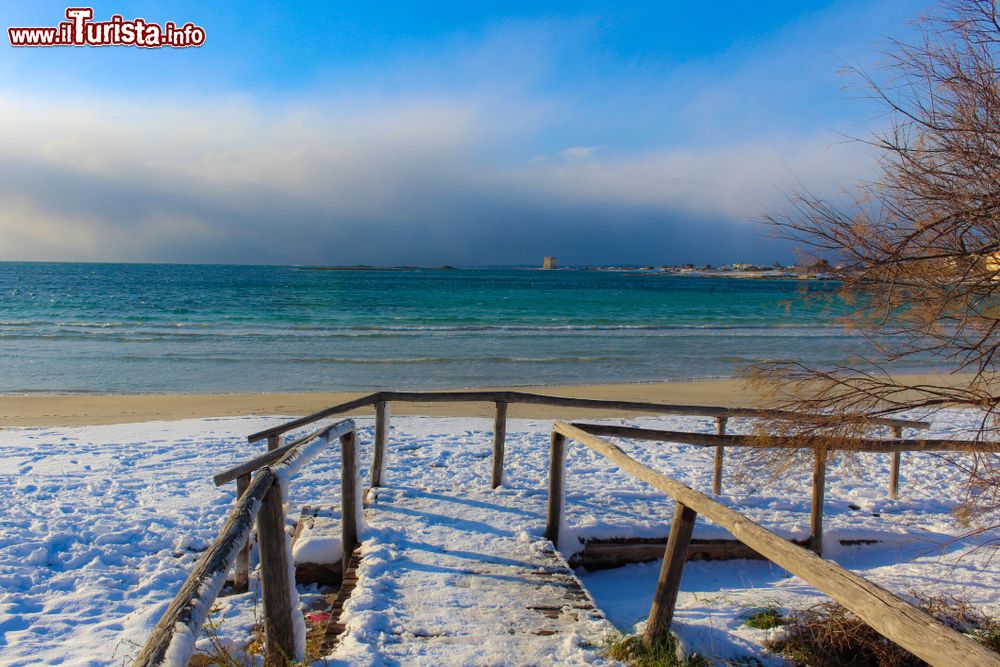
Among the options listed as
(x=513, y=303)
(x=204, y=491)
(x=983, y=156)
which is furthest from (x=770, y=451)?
(x=513, y=303)

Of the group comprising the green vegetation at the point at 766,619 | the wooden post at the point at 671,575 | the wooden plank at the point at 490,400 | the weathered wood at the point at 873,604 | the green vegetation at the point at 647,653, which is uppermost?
the weathered wood at the point at 873,604

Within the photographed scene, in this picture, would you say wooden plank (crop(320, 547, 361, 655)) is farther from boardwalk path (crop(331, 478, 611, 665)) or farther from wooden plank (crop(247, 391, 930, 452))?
wooden plank (crop(247, 391, 930, 452))

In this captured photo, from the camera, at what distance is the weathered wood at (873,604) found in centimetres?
187

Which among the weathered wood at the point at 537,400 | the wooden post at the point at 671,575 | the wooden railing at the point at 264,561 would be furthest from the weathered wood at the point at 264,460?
the wooden post at the point at 671,575

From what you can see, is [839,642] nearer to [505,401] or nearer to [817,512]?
[817,512]

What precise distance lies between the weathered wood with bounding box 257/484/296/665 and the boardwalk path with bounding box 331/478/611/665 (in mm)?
295

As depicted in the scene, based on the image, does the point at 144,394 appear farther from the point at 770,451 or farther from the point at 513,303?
the point at 513,303

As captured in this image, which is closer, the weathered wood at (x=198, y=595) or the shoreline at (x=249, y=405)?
the weathered wood at (x=198, y=595)

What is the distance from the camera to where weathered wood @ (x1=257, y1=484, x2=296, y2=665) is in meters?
3.40

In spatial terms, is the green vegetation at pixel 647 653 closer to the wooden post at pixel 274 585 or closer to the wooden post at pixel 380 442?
the wooden post at pixel 274 585

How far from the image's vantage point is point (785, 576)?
6.08 metres

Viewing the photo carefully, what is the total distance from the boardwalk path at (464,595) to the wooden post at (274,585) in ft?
0.99

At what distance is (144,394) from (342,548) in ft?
42.5

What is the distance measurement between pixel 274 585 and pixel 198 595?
1210 mm
